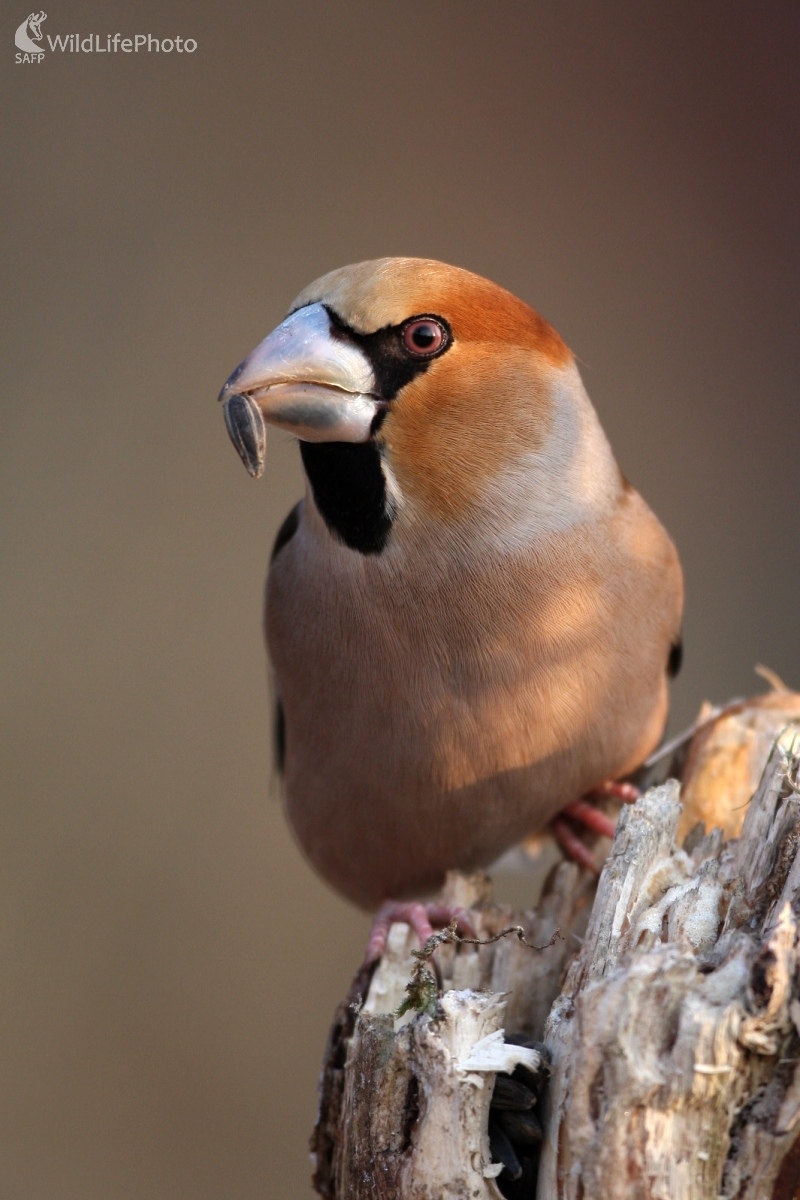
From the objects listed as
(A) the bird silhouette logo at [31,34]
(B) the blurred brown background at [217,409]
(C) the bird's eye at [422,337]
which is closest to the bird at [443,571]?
(C) the bird's eye at [422,337]

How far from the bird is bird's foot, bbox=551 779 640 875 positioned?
187 mm

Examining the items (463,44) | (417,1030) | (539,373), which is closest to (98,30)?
(463,44)

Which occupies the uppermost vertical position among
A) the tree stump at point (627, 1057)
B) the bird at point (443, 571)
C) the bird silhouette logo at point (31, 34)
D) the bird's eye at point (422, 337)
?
the bird silhouette logo at point (31, 34)

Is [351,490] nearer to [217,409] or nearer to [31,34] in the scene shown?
[217,409]

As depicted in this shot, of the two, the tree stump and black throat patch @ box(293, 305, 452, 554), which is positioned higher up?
black throat patch @ box(293, 305, 452, 554)

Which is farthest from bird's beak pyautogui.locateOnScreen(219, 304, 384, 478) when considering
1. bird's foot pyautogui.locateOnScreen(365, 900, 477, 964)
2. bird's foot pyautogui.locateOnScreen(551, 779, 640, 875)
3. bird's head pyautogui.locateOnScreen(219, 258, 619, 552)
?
bird's foot pyautogui.locateOnScreen(551, 779, 640, 875)

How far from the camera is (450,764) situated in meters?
2.35

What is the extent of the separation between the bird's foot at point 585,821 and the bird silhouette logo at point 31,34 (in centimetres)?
379

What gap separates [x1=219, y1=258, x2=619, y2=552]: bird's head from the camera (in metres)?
2.07

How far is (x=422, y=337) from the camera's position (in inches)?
85.6

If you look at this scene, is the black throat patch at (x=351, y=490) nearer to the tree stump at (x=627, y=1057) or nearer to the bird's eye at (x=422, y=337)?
the bird's eye at (x=422, y=337)

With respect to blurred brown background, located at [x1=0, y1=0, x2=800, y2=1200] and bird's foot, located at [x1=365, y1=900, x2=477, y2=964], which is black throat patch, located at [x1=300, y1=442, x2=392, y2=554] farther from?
blurred brown background, located at [x1=0, y1=0, x2=800, y2=1200]

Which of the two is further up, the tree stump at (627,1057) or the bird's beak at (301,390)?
the bird's beak at (301,390)

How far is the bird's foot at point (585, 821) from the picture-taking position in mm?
2727
